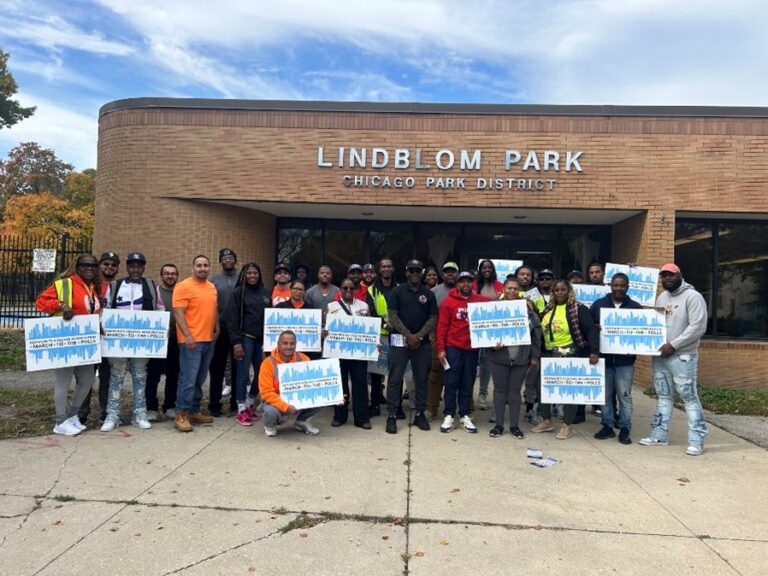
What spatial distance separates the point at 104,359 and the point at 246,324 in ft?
5.08

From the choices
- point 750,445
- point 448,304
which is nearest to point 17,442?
point 448,304

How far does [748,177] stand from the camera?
9.73 m

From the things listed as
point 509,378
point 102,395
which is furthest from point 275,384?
point 509,378

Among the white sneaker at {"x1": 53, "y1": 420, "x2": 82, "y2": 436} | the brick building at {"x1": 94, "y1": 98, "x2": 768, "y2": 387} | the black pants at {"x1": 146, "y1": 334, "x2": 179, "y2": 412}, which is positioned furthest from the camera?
the brick building at {"x1": 94, "y1": 98, "x2": 768, "y2": 387}

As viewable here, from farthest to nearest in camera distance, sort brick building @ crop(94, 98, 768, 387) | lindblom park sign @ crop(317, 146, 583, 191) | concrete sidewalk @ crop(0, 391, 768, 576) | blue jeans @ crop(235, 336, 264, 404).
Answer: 1. lindblom park sign @ crop(317, 146, 583, 191)
2. brick building @ crop(94, 98, 768, 387)
3. blue jeans @ crop(235, 336, 264, 404)
4. concrete sidewalk @ crop(0, 391, 768, 576)

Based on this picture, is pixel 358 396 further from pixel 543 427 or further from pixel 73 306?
pixel 73 306

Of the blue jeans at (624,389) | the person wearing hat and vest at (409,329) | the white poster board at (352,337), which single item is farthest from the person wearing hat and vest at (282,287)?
the blue jeans at (624,389)

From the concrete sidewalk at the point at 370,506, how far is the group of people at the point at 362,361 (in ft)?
1.22

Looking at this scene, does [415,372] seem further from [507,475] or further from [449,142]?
[449,142]

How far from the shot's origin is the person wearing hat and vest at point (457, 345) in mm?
6113

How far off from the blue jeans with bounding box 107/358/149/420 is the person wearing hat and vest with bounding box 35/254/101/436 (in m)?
0.22

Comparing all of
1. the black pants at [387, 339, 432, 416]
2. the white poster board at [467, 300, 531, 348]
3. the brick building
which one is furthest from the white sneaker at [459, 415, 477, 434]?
the brick building

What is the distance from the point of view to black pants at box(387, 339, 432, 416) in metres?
6.09

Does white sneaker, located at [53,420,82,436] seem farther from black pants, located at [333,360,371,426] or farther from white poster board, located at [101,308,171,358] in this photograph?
black pants, located at [333,360,371,426]
